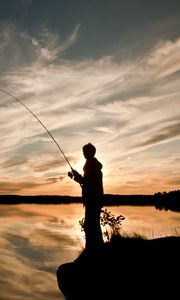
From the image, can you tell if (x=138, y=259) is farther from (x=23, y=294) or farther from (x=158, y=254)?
(x=23, y=294)

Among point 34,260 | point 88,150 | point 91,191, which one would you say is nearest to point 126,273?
point 91,191

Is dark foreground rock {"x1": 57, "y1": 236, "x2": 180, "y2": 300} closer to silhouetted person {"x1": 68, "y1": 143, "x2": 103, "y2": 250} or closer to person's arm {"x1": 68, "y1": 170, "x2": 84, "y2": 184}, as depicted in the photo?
silhouetted person {"x1": 68, "y1": 143, "x2": 103, "y2": 250}

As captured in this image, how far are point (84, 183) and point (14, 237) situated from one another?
11120 mm

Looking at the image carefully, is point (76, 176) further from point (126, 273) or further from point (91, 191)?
point (126, 273)

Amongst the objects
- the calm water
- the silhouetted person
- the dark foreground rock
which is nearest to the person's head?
the silhouetted person

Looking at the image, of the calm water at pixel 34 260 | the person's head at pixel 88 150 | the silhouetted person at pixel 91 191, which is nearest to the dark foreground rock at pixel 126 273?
the silhouetted person at pixel 91 191

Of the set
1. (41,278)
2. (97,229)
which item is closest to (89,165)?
(97,229)

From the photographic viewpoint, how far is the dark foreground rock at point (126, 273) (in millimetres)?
7062

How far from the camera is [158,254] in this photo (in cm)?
881

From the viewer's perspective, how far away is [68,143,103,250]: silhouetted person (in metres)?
9.38

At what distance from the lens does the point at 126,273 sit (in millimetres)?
7879

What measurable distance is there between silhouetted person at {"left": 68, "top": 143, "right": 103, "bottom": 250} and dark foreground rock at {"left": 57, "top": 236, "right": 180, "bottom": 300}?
0.38 meters

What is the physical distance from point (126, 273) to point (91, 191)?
228cm

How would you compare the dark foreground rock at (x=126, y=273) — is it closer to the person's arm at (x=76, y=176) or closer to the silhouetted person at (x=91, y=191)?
the silhouetted person at (x=91, y=191)
